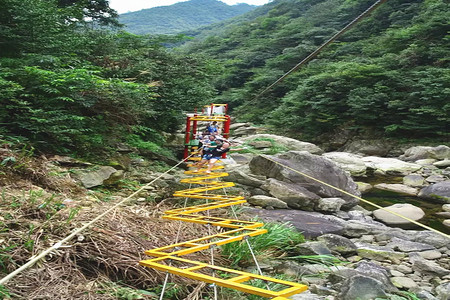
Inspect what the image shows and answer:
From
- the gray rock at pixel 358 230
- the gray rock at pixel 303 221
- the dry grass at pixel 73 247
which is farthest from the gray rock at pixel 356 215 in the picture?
the dry grass at pixel 73 247

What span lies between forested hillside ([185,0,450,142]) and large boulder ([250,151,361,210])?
4.04m

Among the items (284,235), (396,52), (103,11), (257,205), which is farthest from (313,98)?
(284,235)

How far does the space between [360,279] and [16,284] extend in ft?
7.67

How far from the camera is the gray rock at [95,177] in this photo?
154 inches

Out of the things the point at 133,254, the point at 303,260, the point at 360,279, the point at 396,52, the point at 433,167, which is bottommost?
the point at 433,167

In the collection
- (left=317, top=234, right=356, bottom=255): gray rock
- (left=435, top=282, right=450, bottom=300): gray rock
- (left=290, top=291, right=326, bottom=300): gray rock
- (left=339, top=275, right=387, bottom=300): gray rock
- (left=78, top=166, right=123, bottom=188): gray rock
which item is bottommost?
(left=317, top=234, right=356, bottom=255): gray rock

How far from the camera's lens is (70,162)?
4203 mm

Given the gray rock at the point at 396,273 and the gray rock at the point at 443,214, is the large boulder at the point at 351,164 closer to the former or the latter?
the gray rock at the point at 443,214

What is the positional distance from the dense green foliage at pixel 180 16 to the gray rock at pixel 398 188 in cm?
5888

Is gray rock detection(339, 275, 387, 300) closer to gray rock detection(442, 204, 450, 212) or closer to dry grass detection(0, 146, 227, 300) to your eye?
dry grass detection(0, 146, 227, 300)

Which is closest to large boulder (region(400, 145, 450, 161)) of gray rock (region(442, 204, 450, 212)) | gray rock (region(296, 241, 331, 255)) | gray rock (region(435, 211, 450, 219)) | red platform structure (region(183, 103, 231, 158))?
gray rock (region(442, 204, 450, 212))

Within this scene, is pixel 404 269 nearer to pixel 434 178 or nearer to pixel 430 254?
pixel 430 254

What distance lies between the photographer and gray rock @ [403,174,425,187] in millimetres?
8969

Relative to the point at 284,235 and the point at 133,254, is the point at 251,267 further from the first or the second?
the point at 133,254
